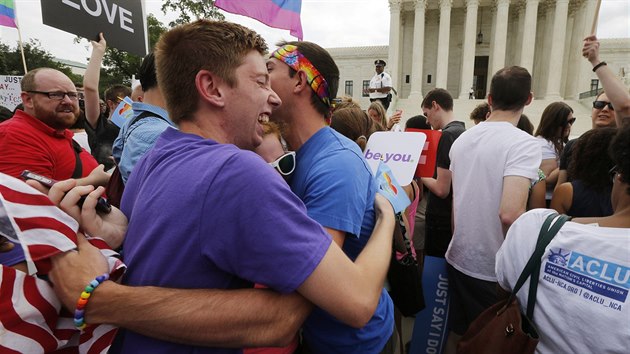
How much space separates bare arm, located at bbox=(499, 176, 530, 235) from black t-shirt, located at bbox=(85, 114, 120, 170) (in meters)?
4.43

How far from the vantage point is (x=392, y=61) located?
3794cm

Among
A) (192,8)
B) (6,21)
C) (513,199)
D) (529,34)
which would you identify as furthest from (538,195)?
(529,34)

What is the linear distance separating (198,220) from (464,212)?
2383 mm

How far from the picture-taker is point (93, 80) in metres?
3.89

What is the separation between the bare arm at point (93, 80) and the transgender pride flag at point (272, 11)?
1.72 meters

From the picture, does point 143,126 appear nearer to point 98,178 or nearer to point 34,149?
point 98,178

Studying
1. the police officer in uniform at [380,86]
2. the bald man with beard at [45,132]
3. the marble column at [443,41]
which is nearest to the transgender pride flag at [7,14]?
the bald man with beard at [45,132]

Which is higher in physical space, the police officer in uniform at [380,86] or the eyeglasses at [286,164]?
the police officer in uniform at [380,86]

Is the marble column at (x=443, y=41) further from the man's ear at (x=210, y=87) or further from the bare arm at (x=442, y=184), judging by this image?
the man's ear at (x=210, y=87)

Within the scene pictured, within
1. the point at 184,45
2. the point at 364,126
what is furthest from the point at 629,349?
the point at 364,126

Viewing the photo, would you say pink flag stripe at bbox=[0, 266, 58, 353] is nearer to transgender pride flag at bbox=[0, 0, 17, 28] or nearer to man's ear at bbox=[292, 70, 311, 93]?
man's ear at bbox=[292, 70, 311, 93]

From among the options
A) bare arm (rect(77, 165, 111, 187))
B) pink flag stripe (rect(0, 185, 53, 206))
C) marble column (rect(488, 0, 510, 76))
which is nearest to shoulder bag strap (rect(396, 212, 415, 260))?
pink flag stripe (rect(0, 185, 53, 206))

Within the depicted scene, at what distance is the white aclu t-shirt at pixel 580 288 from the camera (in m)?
1.50

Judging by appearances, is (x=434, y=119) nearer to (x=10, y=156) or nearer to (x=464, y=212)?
(x=464, y=212)
